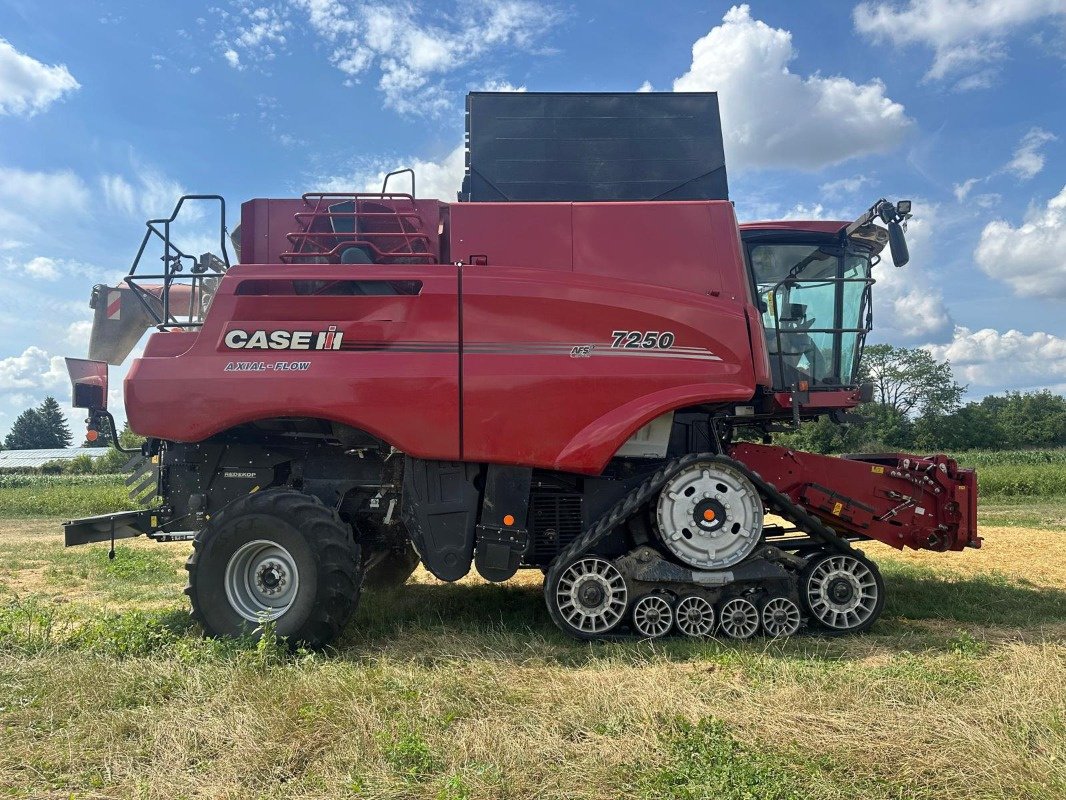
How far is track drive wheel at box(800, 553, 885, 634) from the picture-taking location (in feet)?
17.4

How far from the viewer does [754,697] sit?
12.1ft

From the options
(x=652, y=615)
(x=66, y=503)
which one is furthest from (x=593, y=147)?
(x=66, y=503)

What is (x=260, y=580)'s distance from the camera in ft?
16.9

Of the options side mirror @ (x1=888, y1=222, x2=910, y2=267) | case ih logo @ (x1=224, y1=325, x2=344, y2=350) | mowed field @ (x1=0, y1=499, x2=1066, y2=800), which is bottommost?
mowed field @ (x1=0, y1=499, x2=1066, y2=800)

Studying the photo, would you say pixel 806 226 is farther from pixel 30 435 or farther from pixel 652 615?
pixel 30 435

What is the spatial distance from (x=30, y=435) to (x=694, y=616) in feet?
299

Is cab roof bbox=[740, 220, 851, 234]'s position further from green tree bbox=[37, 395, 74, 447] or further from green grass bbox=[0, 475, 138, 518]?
green tree bbox=[37, 395, 74, 447]

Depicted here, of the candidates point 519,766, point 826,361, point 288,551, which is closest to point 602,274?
point 826,361

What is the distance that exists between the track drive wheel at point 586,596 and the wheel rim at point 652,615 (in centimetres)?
11

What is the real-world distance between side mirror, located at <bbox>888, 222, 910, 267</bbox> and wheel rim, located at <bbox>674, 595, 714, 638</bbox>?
10.5 ft

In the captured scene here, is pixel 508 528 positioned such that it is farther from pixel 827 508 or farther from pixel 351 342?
pixel 827 508

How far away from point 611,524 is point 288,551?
2.33 metres

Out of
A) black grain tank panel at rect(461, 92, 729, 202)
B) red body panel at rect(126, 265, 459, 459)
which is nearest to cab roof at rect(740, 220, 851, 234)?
black grain tank panel at rect(461, 92, 729, 202)

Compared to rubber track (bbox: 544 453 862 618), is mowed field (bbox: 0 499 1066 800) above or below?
below
